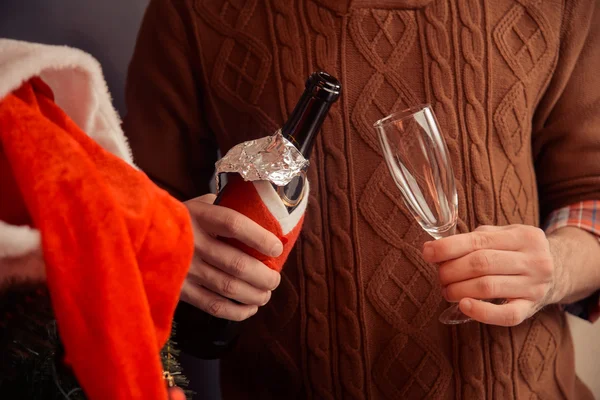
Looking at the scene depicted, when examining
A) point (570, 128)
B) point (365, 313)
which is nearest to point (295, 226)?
point (365, 313)

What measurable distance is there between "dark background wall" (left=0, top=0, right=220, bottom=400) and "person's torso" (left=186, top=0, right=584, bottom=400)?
26cm

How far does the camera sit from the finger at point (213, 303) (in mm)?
581

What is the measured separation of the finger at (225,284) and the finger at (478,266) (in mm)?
206

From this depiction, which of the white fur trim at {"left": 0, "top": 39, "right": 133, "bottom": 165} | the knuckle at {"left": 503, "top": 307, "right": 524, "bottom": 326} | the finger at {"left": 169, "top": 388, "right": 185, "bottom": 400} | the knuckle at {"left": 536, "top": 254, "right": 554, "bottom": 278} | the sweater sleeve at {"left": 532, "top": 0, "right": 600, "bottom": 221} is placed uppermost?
the sweater sleeve at {"left": 532, "top": 0, "right": 600, "bottom": 221}

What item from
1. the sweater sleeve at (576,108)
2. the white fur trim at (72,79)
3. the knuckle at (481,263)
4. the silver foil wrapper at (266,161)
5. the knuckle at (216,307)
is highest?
the sweater sleeve at (576,108)

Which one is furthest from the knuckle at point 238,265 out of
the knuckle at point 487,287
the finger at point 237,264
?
the knuckle at point 487,287

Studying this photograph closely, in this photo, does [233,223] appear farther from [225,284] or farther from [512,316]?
[512,316]

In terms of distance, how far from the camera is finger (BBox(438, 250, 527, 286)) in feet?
1.97

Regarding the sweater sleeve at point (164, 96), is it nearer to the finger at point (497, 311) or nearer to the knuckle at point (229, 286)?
the knuckle at point (229, 286)

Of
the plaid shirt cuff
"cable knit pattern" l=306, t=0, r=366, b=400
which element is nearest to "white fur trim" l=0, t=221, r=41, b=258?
"cable knit pattern" l=306, t=0, r=366, b=400

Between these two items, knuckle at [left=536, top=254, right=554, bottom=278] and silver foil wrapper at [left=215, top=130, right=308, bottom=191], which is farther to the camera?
knuckle at [left=536, top=254, right=554, bottom=278]

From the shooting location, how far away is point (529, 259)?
0.64m

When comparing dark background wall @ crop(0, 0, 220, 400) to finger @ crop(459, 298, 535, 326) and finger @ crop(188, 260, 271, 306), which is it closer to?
finger @ crop(188, 260, 271, 306)

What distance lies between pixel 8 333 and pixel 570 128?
29.4 inches
